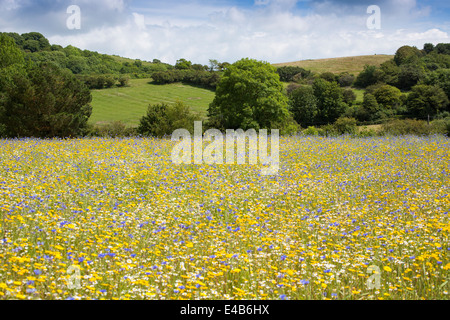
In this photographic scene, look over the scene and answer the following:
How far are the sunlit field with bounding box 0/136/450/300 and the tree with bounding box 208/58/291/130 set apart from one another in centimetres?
3128

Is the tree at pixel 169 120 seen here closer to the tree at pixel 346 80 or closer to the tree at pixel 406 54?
the tree at pixel 346 80

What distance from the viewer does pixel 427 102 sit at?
63.2 m

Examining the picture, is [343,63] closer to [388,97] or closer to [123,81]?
[388,97]

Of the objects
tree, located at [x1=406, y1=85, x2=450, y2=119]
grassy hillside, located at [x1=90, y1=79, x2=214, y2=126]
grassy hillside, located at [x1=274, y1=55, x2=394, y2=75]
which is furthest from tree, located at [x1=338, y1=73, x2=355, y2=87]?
grassy hillside, located at [x1=90, y1=79, x2=214, y2=126]

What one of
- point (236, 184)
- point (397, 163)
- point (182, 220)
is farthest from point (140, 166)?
point (397, 163)

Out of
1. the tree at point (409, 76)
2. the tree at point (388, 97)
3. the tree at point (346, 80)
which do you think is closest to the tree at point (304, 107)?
the tree at point (388, 97)

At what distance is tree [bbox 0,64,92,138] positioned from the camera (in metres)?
23.6

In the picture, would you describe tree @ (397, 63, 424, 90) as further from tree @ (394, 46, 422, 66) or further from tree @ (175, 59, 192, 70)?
tree @ (175, 59, 192, 70)

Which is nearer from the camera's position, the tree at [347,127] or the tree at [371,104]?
the tree at [347,127]

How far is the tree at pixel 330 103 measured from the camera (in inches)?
3127

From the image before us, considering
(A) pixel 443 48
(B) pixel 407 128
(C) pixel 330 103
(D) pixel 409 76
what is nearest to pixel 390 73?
(D) pixel 409 76

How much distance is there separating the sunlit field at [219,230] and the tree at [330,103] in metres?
71.3

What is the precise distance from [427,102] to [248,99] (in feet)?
122
